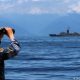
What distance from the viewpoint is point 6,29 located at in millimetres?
5406

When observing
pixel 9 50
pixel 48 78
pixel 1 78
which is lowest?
pixel 48 78

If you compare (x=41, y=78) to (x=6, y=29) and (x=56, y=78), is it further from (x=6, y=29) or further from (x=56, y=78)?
(x=6, y=29)

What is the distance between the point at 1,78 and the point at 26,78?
20.1 meters

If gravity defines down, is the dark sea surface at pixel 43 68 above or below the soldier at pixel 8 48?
below

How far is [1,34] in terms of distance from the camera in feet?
17.9

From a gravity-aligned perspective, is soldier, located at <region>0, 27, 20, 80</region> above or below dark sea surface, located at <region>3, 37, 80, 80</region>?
above

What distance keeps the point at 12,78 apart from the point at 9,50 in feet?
66.3

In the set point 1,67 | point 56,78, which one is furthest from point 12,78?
point 1,67

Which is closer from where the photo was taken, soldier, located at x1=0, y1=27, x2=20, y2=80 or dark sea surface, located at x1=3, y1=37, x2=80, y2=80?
soldier, located at x1=0, y1=27, x2=20, y2=80

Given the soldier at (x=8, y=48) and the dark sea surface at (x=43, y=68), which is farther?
the dark sea surface at (x=43, y=68)

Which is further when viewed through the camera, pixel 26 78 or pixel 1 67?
pixel 26 78

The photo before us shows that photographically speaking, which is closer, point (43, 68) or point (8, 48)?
point (8, 48)

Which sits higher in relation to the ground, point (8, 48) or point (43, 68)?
point (8, 48)

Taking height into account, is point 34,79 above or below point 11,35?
below
